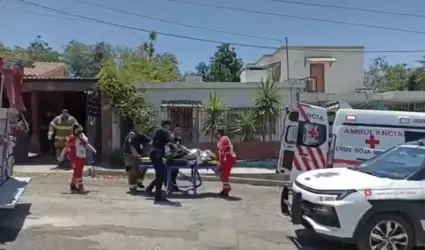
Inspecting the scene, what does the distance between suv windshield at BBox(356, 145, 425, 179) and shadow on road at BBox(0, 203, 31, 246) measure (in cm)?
558

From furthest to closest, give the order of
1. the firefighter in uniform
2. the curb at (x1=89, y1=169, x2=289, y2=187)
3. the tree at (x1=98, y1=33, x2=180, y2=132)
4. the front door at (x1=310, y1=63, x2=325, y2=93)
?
the front door at (x1=310, y1=63, x2=325, y2=93), the tree at (x1=98, y1=33, x2=180, y2=132), the firefighter in uniform, the curb at (x1=89, y1=169, x2=289, y2=187)

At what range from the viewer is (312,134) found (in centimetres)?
1351

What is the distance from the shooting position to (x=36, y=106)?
73.6 feet

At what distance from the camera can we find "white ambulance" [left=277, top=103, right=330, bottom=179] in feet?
43.9

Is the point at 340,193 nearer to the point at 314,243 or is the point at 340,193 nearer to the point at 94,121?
the point at 314,243

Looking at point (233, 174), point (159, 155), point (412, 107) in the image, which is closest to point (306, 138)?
point (159, 155)

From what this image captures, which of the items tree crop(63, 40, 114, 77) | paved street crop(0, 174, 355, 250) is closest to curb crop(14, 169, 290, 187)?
paved street crop(0, 174, 355, 250)

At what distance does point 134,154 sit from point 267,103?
28.5 ft

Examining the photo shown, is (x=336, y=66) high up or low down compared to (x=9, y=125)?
up

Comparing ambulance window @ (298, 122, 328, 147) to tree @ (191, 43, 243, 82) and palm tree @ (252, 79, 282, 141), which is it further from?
tree @ (191, 43, 243, 82)

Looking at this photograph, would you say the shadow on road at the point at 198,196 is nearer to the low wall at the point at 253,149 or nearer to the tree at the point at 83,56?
the low wall at the point at 253,149

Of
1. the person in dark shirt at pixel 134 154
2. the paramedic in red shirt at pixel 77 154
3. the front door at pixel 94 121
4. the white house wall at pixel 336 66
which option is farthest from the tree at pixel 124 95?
the white house wall at pixel 336 66

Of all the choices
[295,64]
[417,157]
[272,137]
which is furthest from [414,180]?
[295,64]

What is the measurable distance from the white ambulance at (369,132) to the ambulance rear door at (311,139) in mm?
259
